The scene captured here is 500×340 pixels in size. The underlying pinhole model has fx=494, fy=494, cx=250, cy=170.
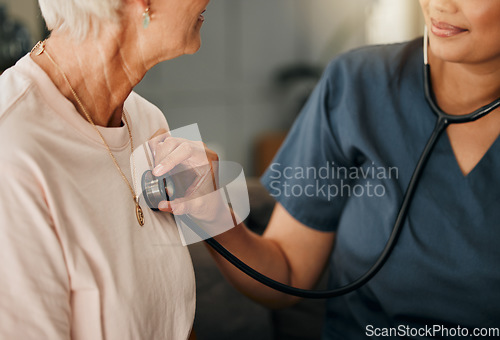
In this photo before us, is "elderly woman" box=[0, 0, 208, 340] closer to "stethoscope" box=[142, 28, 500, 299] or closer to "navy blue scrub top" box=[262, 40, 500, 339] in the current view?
"stethoscope" box=[142, 28, 500, 299]

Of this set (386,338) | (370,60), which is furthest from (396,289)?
(370,60)

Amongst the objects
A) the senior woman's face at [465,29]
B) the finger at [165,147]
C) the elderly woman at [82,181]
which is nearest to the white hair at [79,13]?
the elderly woman at [82,181]

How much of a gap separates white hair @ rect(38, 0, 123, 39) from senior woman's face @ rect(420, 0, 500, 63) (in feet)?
1.27

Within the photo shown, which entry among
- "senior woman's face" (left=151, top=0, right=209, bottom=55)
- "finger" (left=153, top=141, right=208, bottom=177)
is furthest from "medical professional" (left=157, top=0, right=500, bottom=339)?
"senior woman's face" (left=151, top=0, right=209, bottom=55)

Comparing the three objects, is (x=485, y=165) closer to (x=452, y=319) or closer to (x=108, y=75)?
(x=452, y=319)

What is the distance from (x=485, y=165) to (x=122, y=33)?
498mm

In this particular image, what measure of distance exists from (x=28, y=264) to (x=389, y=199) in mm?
474

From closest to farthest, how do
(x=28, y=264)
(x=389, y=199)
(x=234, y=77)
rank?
(x=28, y=264)
(x=389, y=199)
(x=234, y=77)

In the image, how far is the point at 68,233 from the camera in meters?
0.35

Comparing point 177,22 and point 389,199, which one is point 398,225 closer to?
point 389,199

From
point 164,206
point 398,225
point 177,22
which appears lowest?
point 398,225

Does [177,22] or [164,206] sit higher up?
[177,22]

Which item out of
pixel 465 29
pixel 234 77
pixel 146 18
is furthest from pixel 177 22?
pixel 234 77

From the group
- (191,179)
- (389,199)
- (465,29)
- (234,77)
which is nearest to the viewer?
(191,179)
